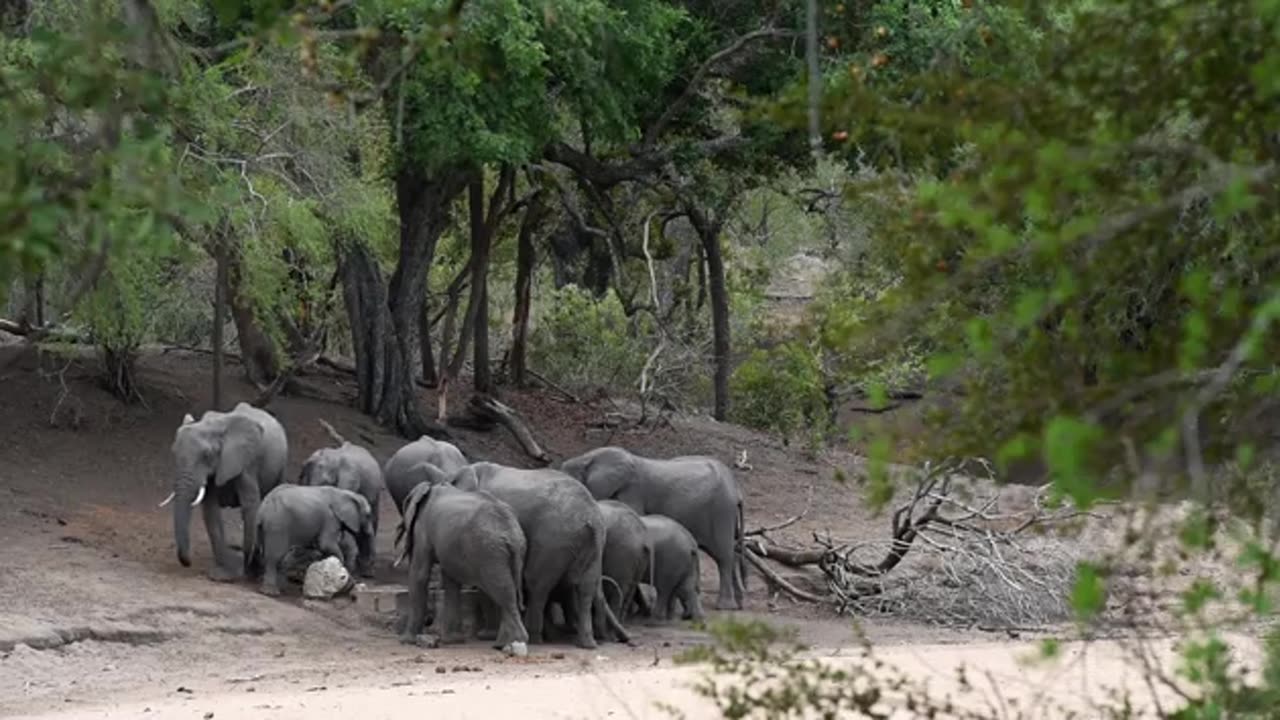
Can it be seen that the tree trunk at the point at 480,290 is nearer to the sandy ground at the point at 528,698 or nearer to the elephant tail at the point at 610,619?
the elephant tail at the point at 610,619

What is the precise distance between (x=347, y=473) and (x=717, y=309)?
1086 centimetres

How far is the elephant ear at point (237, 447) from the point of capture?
18.5 metres

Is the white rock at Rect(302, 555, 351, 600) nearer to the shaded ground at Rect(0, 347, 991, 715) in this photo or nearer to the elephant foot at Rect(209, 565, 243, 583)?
the shaded ground at Rect(0, 347, 991, 715)

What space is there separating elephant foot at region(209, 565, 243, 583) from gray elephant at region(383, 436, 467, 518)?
2461mm

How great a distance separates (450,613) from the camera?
53.7 feet

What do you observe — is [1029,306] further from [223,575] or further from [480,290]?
[480,290]

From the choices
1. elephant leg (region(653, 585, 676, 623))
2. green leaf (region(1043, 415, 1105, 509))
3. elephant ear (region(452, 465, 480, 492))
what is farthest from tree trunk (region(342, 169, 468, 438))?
green leaf (region(1043, 415, 1105, 509))

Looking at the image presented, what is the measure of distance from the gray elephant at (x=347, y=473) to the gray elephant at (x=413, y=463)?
1.62ft

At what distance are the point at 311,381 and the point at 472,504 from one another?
1003cm

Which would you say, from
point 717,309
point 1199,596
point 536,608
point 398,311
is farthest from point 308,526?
point 1199,596

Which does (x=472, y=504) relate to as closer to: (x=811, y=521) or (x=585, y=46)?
(x=585, y=46)

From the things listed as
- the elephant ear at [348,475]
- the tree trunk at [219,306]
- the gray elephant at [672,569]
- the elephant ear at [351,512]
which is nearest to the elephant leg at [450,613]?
the elephant ear at [351,512]

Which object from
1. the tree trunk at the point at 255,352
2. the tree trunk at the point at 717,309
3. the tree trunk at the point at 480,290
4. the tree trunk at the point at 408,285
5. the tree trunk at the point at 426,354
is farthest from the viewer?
the tree trunk at the point at 426,354

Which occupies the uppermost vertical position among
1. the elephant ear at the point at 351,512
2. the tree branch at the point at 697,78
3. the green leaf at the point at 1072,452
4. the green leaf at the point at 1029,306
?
the tree branch at the point at 697,78
